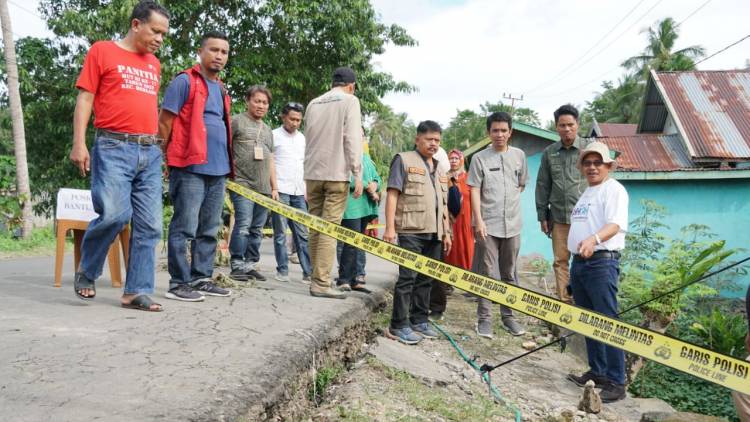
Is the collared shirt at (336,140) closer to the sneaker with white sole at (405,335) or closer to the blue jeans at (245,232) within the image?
the blue jeans at (245,232)

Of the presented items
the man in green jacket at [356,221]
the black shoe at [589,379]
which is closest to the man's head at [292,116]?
the man in green jacket at [356,221]

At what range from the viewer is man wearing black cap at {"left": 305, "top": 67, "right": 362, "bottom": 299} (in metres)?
4.56

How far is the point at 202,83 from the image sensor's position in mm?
4062

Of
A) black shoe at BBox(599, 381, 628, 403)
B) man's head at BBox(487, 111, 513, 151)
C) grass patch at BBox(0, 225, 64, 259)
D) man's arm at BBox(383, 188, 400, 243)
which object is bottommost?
grass patch at BBox(0, 225, 64, 259)

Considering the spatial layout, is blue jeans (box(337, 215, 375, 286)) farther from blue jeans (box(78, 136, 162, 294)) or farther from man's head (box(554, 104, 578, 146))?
man's head (box(554, 104, 578, 146))

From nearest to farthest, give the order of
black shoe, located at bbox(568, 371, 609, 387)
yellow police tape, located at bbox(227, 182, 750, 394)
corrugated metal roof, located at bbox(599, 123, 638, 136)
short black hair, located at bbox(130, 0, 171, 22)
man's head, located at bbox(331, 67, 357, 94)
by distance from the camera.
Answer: yellow police tape, located at bbox(227, 182, 750, 394), short black hair, located at bbox(130, 0, 171, 22), black shoe, located at bbox(568, 371, 609, 387), man's head, located at bbox(331, 67, 357, 94), corrugated metal roof, located at bbox(599, 123, 638, 136)

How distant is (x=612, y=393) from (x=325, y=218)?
248 centimetres

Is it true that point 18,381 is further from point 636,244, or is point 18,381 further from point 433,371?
point 636,244

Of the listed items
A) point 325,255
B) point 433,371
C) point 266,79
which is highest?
point 266,79

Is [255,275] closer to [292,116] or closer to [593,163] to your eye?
[292,116]

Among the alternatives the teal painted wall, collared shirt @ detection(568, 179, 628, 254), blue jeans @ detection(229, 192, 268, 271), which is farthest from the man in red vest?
the teal painted wall

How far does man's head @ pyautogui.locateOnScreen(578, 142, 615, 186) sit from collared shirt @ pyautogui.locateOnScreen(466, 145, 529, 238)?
1.11 m

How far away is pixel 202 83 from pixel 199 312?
1.62 m

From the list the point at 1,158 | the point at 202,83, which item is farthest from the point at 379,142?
the point at 202,83
